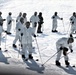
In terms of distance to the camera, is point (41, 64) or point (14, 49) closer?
point (41, 64)

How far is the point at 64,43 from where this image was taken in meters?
13.5

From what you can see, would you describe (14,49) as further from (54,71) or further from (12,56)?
(54,71)

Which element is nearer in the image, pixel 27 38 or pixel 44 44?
pixel 27 38

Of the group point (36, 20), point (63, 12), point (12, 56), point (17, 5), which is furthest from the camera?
point (17, 5)

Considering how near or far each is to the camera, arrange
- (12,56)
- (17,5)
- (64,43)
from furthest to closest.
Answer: (17,5) → (12,56) → (64,43)

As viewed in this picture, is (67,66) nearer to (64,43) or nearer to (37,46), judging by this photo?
(64,43)

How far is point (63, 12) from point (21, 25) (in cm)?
1799

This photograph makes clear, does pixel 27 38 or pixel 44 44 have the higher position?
pixel 27 38

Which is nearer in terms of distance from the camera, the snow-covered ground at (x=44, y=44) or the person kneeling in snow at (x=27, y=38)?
the snow-covered ground at (x=44, y=44)

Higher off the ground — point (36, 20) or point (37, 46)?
point (36, 20)

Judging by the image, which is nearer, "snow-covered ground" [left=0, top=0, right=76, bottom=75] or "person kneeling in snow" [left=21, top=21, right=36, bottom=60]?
"snow-covered ground" [left=0, top=0, right=76, bottom=75]

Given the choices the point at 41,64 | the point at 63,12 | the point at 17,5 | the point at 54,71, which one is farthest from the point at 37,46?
the point at 17,5

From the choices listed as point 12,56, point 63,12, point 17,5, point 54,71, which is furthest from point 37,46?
point 17,5

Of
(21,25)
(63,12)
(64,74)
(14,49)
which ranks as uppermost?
(63,12)
